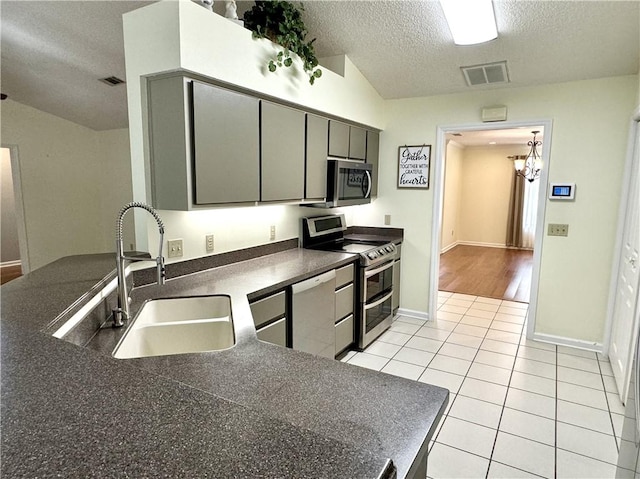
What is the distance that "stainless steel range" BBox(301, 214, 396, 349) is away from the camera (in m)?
3.28

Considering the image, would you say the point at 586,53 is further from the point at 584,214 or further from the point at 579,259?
the point at 579,259

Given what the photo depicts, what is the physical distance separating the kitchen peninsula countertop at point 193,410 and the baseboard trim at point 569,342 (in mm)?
3097

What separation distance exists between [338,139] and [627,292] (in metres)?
2.56

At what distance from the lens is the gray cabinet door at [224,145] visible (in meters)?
2.06

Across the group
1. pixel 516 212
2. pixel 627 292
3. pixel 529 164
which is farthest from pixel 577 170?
pixel 516 212

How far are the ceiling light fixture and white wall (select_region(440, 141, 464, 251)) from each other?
510cm

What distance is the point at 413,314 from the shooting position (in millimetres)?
4258

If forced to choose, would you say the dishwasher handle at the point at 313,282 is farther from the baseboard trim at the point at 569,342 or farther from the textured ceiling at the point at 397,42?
the baseboard trim at the point at 569,342

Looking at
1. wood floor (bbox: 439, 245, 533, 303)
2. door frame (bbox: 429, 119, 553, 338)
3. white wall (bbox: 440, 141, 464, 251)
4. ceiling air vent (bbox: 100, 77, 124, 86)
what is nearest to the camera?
ceiling air vent (bbox: 100, 77, 124, 86)

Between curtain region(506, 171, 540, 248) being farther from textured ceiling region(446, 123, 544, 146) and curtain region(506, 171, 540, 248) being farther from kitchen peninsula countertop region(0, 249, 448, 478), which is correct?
kitchen peninsula countertop region(0, 249, 448, 478)

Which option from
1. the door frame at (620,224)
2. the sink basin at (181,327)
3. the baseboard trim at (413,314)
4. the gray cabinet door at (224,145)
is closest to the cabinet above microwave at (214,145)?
the gray cabinet door at (224,145)

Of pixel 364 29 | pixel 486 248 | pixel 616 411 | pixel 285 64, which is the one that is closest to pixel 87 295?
pixel 285 64

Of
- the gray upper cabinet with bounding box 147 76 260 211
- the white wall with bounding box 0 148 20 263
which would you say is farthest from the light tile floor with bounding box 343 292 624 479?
the white wall with bounding box 0 148 20 263

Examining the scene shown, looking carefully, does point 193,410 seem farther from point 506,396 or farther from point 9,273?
point 9,273
